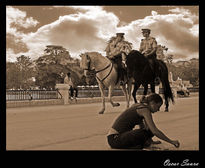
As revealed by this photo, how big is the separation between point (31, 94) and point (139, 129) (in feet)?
49.4

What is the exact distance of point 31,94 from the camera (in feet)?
61.7

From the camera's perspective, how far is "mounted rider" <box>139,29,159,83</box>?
38.5ft

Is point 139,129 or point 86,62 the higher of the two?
point 86,62

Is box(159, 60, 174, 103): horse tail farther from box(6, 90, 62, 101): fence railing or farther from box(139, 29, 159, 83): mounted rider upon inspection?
box(6, 90, 62, 101): fence railing

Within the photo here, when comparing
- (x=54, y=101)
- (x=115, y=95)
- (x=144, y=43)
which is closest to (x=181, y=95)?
(x=115, y=95)

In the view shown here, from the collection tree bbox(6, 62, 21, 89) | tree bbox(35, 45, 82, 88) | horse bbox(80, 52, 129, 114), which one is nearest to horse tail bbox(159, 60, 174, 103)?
horse bbox(80, 52, 129, 114)

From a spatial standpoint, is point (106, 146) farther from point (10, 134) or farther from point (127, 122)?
point (10, 134)

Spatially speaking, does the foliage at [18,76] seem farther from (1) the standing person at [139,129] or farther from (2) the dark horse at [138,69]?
(1) the standing person at [139,129]

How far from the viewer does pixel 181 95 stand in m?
30.0

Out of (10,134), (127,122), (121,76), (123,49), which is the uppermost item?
(123,49)

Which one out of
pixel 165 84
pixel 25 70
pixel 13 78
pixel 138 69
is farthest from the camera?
pixel 25 70

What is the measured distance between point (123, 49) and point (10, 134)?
664 cm

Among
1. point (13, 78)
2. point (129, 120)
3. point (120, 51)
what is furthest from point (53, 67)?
point (129, 120)

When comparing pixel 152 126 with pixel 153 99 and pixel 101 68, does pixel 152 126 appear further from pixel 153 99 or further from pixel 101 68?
pixel 101 68
